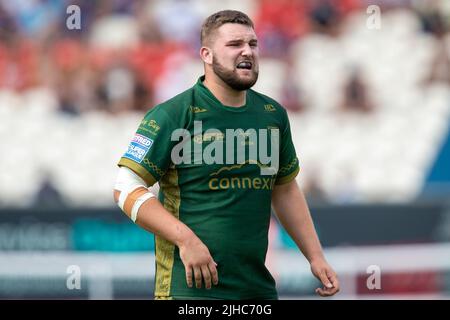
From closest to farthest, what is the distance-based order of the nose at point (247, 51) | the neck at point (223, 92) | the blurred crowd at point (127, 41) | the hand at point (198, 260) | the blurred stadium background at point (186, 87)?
the hand at point (198, 260) → the nose at point (247, 51) → the neck at point (223, 92) → the blurred stadium background at point (186, 87) → the blurred crowd at point (127, 41)

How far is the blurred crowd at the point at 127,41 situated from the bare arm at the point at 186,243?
29.6ft

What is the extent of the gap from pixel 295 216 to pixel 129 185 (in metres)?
0.94

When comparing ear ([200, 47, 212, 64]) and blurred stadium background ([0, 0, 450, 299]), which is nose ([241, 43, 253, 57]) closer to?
ear ([200, 47, 212, 64])

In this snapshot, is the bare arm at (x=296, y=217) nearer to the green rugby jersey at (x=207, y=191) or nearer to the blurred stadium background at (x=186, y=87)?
the green rugby jersey at (x=207, y=191)

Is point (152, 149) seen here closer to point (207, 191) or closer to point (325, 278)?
point (207, 191)

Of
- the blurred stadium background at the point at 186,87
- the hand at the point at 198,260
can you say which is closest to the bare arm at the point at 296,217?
the hand at the point at 198,260

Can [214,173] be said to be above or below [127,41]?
below

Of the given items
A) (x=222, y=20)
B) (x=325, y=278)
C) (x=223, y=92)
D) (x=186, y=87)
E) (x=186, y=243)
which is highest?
(x=186, y=87)

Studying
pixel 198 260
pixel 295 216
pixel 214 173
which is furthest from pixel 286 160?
pixel 198 260

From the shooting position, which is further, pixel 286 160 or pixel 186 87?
pixel 186 87

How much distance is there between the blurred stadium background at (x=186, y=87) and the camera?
13.5 m

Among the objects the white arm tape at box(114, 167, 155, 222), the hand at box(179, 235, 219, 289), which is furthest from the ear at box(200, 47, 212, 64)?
the hand at box(179, 235, 219, 289)

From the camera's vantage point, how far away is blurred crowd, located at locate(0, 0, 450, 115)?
14.2m

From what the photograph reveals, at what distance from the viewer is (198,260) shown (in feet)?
16.6
